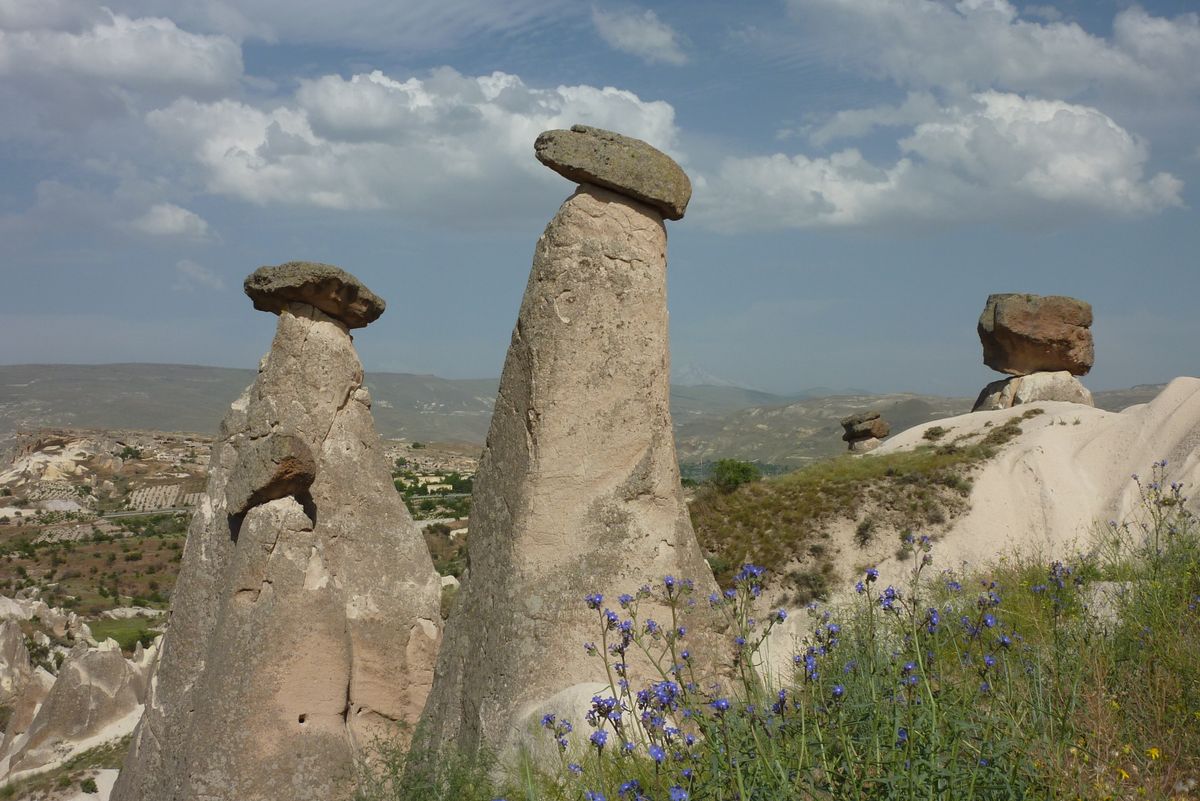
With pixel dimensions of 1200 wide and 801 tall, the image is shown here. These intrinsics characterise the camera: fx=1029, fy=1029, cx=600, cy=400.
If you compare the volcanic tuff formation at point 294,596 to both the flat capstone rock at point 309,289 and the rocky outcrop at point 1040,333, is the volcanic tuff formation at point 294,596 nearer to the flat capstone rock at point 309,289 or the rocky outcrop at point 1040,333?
the flat capstone rock at point 309,289

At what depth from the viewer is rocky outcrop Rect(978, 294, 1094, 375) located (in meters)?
22.8

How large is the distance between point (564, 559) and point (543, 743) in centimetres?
115

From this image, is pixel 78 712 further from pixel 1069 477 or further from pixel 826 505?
pixel 1069 477

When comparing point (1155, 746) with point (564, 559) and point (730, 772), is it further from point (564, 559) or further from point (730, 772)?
point (564, 559)

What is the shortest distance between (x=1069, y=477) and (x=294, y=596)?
15078 mm

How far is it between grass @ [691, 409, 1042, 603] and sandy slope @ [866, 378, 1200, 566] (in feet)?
1.72

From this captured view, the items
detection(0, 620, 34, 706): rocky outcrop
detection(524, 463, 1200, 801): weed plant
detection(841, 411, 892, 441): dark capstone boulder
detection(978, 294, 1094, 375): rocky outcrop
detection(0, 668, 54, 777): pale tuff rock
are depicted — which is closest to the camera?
A: detection(524, 463, 1200, 801): weed plant

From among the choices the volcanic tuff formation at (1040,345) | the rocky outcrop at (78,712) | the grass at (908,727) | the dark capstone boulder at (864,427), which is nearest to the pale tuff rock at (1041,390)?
the volcanic tuff formation at (1040,345)

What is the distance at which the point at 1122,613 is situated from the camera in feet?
17.9

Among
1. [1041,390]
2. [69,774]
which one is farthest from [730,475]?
[69,774]

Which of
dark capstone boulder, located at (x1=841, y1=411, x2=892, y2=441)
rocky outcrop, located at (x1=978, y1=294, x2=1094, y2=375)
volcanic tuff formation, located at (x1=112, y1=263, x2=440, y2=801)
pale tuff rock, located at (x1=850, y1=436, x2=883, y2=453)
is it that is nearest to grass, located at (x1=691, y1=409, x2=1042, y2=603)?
rocky outcrop, located at (x1=978, y1=294, x2=1094, y2=375)

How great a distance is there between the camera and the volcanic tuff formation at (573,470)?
5734 millimetres

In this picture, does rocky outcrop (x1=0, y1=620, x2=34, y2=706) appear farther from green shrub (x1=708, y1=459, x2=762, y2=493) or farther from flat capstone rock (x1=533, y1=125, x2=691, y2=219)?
flat capstone rock (x1=533, y1=125, x2=691, y2=219)

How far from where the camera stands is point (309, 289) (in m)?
7.23
